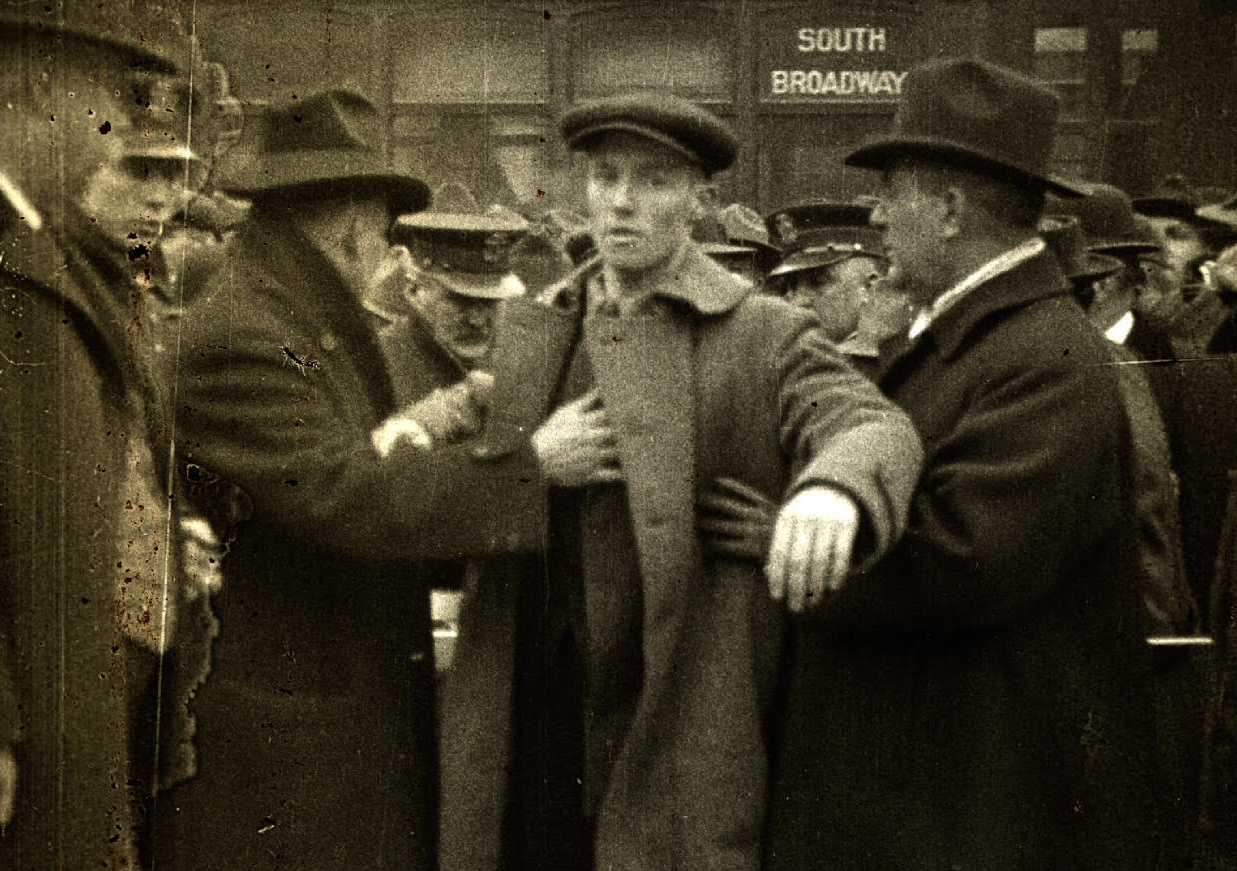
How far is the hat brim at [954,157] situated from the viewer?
3.51 metres

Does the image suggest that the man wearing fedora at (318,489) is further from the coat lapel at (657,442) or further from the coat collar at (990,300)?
the coat collar at (990,300)

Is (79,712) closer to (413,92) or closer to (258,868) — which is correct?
(258,868)

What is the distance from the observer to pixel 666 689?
3547mm

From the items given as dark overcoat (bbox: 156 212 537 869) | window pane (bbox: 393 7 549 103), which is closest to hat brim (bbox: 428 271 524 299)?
dark overcoat (bbox: 156 212 537 869)

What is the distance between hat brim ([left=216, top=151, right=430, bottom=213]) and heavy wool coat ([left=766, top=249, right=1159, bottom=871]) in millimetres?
1326

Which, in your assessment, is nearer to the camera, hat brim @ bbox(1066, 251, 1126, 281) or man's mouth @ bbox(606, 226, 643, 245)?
man's mouth @ bbox(606, 226, 643, 245)

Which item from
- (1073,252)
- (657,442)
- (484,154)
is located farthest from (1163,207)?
(484,154)

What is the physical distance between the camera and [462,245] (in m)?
3.72

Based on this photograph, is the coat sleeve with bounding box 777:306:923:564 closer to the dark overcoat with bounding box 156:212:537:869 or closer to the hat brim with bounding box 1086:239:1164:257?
the hat brim with bounding box 1086:239:1164:257

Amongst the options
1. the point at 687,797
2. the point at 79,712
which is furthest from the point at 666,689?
the point at 79,712

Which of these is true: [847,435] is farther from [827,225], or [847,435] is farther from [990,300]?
[827,225]

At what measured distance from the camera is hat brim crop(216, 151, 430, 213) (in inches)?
147

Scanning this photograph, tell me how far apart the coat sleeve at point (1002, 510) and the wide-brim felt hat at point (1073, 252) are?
31 cm

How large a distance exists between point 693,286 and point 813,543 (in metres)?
0.72
